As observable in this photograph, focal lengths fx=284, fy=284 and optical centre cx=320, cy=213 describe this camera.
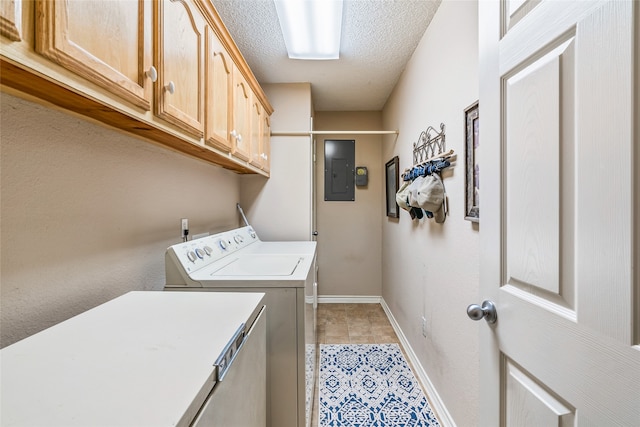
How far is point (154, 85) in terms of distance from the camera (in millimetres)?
891

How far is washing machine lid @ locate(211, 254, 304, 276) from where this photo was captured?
4.39 ft

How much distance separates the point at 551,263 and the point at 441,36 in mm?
1610

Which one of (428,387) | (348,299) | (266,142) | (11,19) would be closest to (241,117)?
(266,142)

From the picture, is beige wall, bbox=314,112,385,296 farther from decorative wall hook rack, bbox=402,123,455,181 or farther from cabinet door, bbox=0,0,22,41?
cabinet door, bbox=0,0,22,41

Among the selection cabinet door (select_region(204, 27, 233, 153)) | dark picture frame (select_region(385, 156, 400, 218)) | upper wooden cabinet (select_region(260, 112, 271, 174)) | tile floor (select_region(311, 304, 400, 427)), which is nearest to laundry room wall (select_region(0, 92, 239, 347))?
cabinet door (select_region(204, 27, 233, 153))

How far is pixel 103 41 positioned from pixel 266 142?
1.86m

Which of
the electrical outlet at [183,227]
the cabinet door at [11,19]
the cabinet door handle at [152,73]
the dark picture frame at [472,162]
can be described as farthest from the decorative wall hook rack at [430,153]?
the cabinet door at [11,19]

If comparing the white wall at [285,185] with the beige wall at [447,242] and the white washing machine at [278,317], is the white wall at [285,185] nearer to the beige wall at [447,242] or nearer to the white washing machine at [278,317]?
the beige wall at [447,242]

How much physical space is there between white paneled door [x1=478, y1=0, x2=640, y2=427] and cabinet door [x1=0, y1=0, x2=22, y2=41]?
41.2 inches

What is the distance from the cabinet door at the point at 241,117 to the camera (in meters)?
1.67

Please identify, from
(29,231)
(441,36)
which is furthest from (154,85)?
(441,36)

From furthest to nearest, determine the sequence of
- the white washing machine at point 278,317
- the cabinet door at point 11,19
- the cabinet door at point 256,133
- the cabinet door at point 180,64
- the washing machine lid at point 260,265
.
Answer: the cabinet door at point 256,133 → the washing machine lid at point 260,265 → the white washing machine at point 278,317 → the cabinet door at point 180,64 → the cabinet door at point 11,19

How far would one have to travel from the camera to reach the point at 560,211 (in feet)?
2.06

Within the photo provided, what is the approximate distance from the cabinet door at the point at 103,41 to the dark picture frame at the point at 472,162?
1.31 metres
